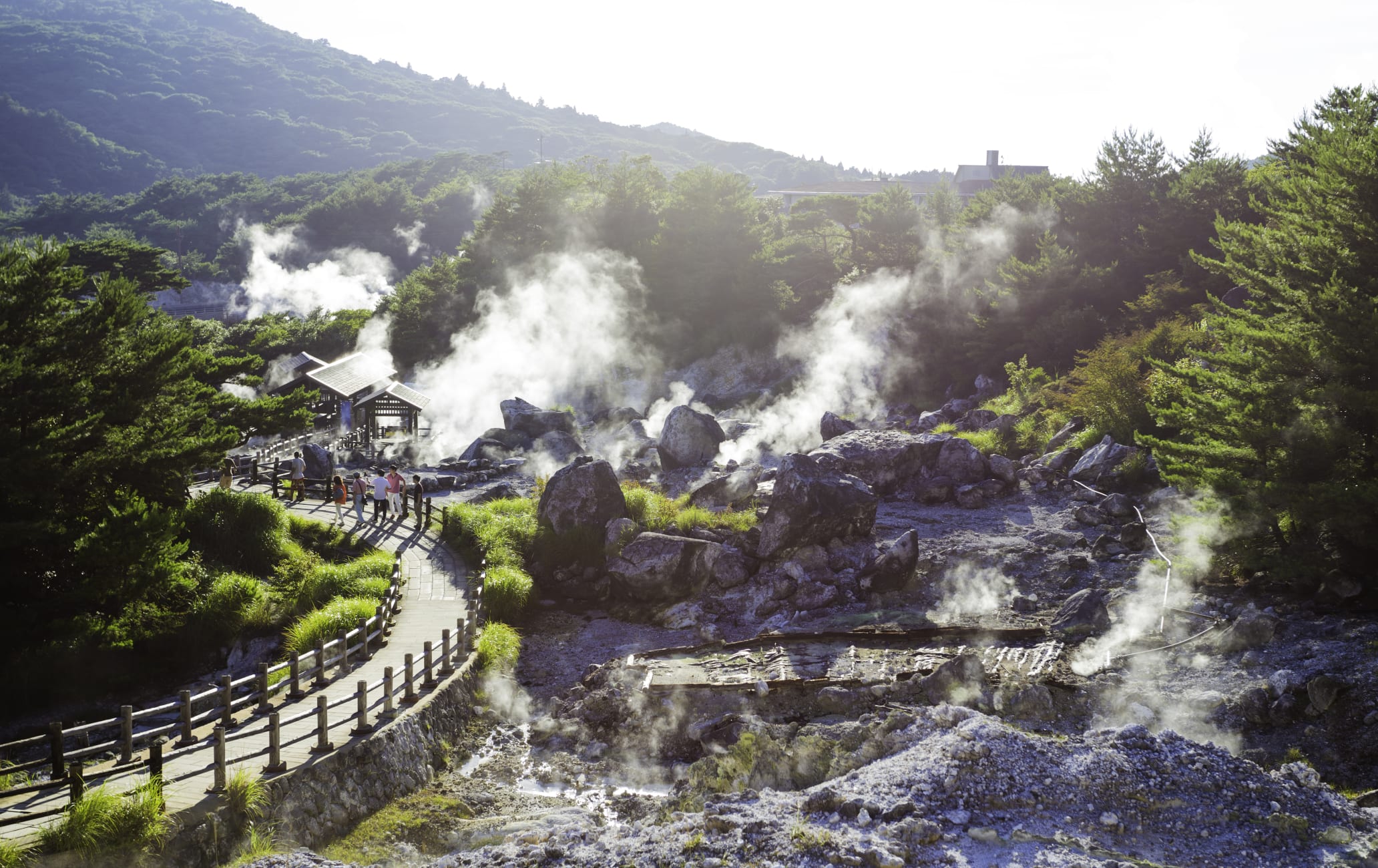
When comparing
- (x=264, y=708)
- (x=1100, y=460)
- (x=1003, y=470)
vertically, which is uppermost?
(x=1100, y=460)

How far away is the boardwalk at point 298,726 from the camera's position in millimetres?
10422

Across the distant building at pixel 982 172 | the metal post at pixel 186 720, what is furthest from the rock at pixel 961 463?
the distant building at pixel 982 172

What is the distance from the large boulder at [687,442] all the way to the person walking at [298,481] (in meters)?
12.0

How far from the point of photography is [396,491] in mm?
27281

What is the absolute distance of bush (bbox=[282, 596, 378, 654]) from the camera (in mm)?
16797

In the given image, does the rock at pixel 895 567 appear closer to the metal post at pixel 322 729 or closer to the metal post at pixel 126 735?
the metal post at pixel 322 729

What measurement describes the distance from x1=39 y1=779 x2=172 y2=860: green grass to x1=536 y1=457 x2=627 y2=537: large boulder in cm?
1464

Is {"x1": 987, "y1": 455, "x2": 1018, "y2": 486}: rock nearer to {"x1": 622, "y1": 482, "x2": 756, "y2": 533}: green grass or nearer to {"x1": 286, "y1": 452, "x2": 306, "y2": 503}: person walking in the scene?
{"x1": 622, "y1": 482, "x2": 756, "y2": 533}: green grass

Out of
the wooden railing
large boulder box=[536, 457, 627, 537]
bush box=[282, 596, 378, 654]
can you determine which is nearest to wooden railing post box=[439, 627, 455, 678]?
the wooden railing

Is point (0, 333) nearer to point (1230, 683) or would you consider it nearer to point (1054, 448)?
point (1230, 683)

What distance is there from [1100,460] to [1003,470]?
280 cm

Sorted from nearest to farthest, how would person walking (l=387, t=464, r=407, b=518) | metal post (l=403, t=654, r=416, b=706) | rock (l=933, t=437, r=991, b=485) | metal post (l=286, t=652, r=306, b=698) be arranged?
metal post (l=403, t=654, r=416, b=706)
metal post (l=286, t=652, r=306, b=698)
person walking (l=387, t=464, r=407, b=518)
rock (l=933, t=437, r=991, b=485)

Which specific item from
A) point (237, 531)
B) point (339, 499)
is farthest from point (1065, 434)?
point (237, 531)

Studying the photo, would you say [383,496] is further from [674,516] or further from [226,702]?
[226,702]
